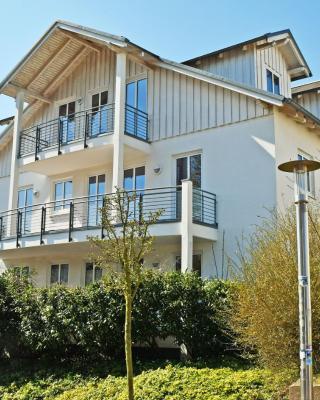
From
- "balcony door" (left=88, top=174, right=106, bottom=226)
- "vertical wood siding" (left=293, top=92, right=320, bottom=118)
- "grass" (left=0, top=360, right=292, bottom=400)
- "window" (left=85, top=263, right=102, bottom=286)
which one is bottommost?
"grass" (left=0, top=360, right=292, bottom=400)

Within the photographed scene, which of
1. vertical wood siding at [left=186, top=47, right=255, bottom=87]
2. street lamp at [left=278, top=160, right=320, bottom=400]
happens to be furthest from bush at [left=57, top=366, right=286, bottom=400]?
vertical wood siding at [left=186, top=47, right=255, bottom=87]

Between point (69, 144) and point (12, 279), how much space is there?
19.6ft

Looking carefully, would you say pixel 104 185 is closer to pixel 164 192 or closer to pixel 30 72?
pixel 164 192

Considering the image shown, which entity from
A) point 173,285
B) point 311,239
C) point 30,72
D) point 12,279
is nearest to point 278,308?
point 311,239

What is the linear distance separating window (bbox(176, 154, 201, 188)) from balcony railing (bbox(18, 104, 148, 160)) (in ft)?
5.99

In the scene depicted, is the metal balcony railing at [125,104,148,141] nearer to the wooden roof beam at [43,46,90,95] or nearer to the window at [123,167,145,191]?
the window at [123,167,145,191]

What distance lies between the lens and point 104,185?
21188mm

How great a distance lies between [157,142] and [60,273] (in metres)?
7.05

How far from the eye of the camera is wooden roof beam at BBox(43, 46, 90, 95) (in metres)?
22.7

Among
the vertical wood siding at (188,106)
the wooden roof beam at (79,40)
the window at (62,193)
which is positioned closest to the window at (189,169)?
the vertical wood siding at (188,106)

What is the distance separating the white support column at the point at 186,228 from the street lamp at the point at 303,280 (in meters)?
8.31

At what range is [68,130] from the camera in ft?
71.1

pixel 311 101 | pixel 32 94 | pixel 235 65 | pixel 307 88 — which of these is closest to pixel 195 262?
pixel 235 65

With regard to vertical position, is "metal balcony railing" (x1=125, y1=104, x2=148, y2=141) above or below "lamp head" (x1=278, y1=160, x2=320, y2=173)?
above
